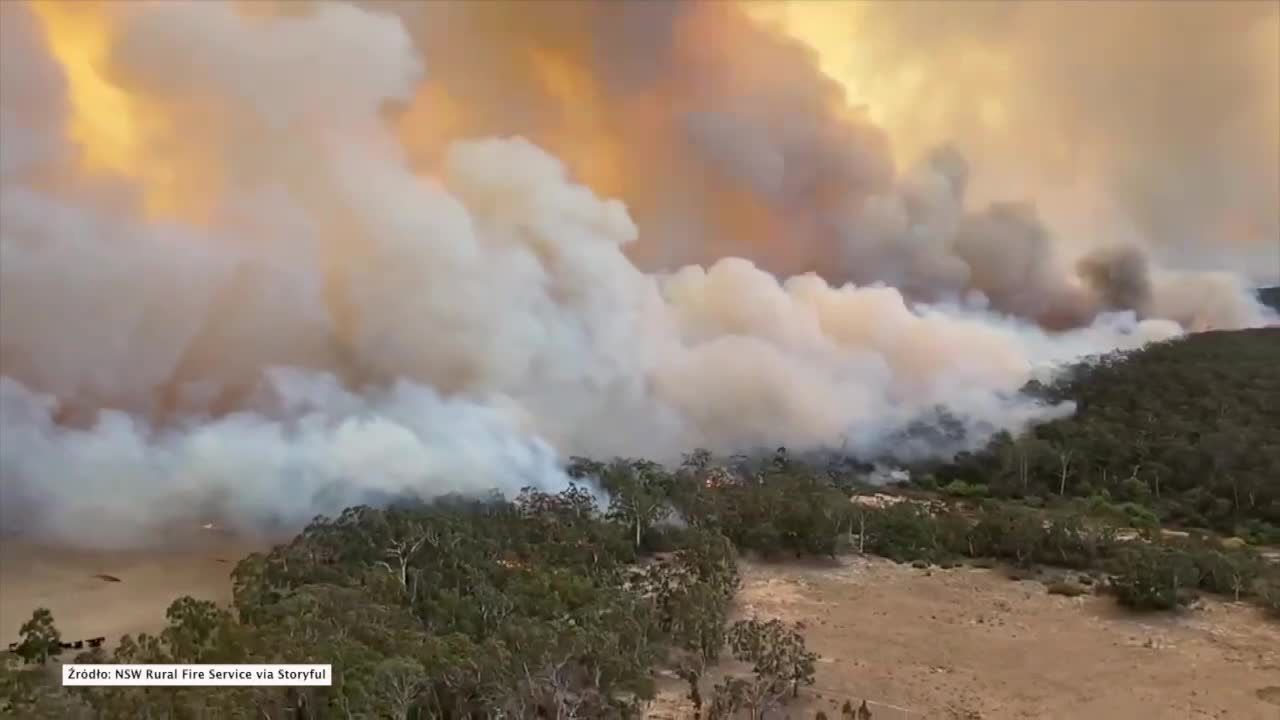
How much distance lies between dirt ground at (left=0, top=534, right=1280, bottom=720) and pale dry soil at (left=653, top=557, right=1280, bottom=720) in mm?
76

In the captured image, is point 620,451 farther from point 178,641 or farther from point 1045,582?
point 178,641

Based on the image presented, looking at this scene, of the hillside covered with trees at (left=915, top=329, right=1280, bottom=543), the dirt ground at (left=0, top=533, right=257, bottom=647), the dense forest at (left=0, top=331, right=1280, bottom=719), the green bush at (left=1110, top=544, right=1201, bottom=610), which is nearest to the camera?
the dense forest at (left=0, top=331, right=1280, bottom=719)

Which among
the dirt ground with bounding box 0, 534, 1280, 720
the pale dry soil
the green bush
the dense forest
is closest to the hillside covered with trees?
the dense forest

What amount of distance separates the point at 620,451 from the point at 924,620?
28.7 meters

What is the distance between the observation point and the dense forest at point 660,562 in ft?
93.9

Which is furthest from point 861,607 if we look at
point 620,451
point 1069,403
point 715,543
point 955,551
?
point 1069,403

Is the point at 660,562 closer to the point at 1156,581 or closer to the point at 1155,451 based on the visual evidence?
the point at 1156,581

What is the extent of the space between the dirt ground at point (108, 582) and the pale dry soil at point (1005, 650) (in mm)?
25067

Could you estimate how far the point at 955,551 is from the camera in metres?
52.4

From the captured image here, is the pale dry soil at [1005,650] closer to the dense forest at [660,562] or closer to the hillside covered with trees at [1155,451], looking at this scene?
the dense forest at [660,562]

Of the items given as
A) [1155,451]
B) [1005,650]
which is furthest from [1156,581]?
[1155,451]

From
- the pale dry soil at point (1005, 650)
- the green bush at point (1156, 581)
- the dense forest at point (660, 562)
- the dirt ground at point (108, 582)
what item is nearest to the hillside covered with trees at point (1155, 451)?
the dense forest at point (660, 562)

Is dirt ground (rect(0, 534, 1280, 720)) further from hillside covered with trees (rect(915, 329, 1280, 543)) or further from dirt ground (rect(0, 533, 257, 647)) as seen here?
hillside covered with trees (rect(915, 329, 1280, 543))

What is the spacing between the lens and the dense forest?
2861cm
